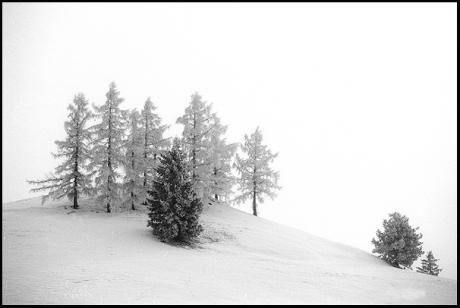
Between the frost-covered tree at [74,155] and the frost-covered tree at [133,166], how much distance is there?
12.2 feet

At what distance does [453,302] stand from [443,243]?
17078cm

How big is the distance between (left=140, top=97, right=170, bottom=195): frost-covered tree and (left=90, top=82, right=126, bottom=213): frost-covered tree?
319cm

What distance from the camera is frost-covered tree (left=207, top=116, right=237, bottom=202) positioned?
28422mm

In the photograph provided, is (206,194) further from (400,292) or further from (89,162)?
(400,292)

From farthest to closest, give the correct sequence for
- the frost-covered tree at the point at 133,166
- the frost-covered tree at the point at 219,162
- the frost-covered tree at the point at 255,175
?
the frost-covered tree at the point at 255,175 < the frost-covered tree at the point at 219,162 < the frost-covered tree at the point at 133,166

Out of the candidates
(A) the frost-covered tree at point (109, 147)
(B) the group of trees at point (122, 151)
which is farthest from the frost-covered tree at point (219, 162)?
(A) the frost-covered tree at point (109, 147)

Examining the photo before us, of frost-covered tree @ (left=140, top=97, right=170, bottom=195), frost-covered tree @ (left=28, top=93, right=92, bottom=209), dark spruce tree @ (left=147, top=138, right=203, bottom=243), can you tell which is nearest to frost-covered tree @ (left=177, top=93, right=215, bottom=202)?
frost-covered tree @ (left=140, top=97, right=170, bottom=195)

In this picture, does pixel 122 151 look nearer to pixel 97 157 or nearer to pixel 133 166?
pixel 133 166

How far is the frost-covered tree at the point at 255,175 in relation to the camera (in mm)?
34562

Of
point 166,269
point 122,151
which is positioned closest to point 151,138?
point 122,151

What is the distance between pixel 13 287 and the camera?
10047 millimetres

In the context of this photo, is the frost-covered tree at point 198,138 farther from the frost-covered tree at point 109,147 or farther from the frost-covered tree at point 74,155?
the frost-covered tree at point 74,155

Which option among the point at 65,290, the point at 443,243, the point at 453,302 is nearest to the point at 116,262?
the point at 65,290

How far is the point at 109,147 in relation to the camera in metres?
25.4
